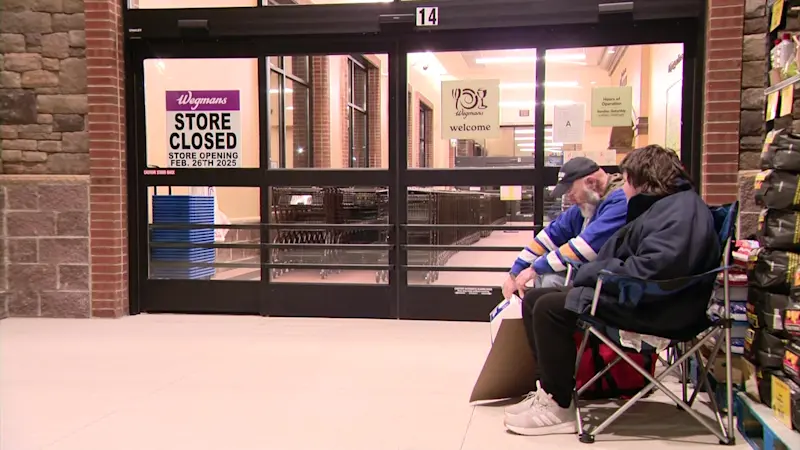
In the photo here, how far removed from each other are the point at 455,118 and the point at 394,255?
1.19 meters

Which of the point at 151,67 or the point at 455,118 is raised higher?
the point at 151,67

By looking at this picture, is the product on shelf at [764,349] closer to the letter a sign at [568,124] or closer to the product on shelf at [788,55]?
the product on shelf at [788,55]

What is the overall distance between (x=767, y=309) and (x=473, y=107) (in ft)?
9.32

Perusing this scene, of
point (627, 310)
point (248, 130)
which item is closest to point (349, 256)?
point (248, 130)

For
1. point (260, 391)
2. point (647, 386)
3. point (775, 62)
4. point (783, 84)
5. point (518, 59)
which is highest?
point (518, 59)

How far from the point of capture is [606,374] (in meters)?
3.09

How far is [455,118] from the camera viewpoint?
494 centimetres

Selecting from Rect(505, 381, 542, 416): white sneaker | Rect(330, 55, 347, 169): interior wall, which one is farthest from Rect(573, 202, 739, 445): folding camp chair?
Rect(330, 55, 347, 169): interior wall

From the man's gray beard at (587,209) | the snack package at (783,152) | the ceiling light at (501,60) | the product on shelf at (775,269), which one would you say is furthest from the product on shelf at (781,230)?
the ceiling light at (501,60)

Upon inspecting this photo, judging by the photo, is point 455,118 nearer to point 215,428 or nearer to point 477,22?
point 477,22

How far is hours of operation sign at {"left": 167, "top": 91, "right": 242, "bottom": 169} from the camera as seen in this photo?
5.12m

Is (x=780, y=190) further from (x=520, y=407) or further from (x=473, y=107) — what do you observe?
(x=473, y=107)

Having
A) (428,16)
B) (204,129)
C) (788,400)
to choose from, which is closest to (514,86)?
(428,16)

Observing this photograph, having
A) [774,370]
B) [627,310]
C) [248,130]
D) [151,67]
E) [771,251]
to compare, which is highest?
[151,67]
